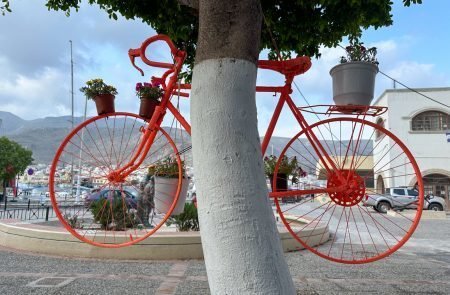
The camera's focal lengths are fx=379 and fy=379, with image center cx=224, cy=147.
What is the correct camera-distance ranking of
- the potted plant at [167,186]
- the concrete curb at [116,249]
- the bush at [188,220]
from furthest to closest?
the bush at [188,220] → the concrete curb at [116,249] → the potted plant at [167,186]

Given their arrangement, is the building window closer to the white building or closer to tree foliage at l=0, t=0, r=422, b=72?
the white building

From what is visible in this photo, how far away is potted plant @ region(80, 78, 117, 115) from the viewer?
343 cm

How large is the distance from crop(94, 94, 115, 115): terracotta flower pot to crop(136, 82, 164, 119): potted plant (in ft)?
0.91

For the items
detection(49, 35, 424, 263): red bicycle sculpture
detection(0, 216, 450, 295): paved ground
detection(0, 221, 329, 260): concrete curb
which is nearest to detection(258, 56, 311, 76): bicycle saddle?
detection(49, 35, 424, 263): red bicycle sculpture

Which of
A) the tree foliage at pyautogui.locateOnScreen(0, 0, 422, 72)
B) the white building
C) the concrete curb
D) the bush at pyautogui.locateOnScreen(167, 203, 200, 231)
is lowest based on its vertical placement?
the concrete curb

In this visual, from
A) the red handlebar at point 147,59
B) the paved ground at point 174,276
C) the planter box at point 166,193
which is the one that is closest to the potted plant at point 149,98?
the red handlebar at point 147,59

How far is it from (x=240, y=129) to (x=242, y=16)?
1.83ft

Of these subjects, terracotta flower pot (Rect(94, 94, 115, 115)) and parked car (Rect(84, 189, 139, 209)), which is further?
parked car (Rect(84, 189, 139, 209))

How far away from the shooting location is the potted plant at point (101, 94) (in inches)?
135

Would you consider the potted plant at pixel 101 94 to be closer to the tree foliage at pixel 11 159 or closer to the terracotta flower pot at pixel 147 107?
the terracotta flower pot at pixel 147 107

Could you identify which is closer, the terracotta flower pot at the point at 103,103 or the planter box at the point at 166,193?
the terracotta flower pot at the point at 103,103

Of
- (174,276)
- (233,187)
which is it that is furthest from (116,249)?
(233,187)

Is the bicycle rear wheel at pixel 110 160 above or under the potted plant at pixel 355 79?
under

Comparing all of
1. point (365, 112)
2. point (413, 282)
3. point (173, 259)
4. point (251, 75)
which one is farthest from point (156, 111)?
point (413, 282)
